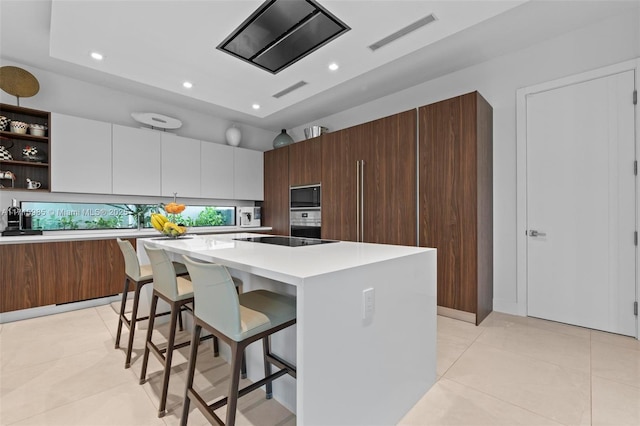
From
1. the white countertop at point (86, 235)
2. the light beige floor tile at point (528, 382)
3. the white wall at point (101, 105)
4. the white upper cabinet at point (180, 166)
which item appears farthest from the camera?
the white upper cabinet at point (180, 166)

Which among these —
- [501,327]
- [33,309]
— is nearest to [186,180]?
[33,309]

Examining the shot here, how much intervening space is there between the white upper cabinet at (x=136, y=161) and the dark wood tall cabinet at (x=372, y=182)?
231 cm

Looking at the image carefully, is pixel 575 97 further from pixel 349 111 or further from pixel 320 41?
pixel 349 111

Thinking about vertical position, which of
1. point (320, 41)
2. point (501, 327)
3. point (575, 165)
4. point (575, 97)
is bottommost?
point (501, 327)

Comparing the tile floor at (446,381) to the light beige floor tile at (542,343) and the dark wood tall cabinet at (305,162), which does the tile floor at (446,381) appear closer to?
the light beige floor tile at (542,343)

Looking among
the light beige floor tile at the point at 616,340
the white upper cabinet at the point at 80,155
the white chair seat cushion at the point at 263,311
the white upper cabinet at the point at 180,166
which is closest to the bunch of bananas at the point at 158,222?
the white chair seat cushion at the point at 263,311

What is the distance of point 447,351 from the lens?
2.25 metres

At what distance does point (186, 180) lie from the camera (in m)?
4.29

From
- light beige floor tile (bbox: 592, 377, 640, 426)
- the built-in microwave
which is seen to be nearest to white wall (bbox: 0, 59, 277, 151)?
the built-in microwave

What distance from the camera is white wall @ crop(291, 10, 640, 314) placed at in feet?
8.31

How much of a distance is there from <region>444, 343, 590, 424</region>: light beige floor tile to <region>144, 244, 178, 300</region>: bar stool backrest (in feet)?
5.87

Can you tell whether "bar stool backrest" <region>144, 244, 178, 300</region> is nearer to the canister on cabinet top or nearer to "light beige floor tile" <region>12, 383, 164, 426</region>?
"light beige floor tile" <region>12, 383, 164, 426</region>

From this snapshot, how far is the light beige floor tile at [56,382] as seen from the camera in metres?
1.63

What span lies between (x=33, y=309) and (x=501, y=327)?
462cm
